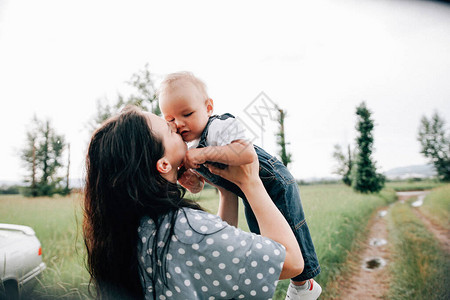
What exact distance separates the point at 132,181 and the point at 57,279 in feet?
4.62

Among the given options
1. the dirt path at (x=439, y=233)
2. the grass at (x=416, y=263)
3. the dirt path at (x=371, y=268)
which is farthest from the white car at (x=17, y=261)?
the dirt path at (x=439, y=233)

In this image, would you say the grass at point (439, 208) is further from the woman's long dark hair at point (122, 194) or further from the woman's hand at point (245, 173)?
the woman's long dark hair at point (122, 194)

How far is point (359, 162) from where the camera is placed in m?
12.3

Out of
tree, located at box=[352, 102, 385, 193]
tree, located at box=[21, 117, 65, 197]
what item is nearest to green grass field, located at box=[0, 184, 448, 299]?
tree, located at box=[21, 117, 65, 197]

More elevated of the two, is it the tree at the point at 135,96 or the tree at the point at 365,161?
the tree at the point at 135,96

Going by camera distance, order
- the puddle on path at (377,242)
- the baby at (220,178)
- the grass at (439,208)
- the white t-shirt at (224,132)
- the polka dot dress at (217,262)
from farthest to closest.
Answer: the grass at (439,208) → the puddle on path at (377,242) → the baby at (220,178) → the white t-shirt at (224,132) → the polka dot dress at (217,262)

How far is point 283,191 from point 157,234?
1.75ft

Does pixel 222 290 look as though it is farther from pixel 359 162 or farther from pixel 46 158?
pixel 359 162

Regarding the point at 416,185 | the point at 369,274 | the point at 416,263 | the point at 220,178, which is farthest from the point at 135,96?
the point at 416,185

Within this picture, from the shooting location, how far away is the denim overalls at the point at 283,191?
3.31ft

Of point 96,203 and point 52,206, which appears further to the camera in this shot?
point 52,206

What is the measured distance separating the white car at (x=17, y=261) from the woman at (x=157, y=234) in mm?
781

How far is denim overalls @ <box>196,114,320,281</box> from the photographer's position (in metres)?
1.01

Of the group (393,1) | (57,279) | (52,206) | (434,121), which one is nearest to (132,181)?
(57,279)
